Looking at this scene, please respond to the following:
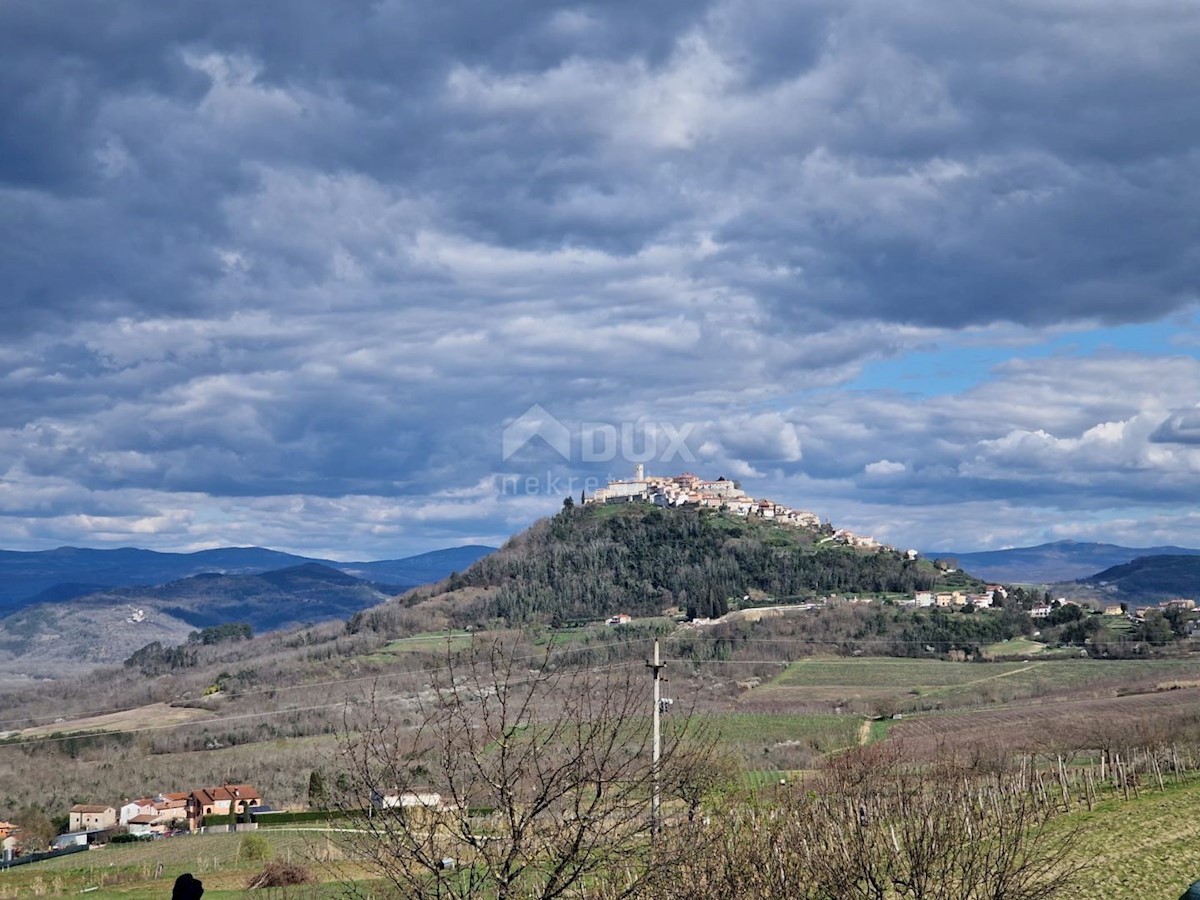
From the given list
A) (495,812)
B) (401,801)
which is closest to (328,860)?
(401,801)

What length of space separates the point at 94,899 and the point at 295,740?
64361 millimetres

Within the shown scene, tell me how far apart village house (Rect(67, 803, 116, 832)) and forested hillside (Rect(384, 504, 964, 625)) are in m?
80.8

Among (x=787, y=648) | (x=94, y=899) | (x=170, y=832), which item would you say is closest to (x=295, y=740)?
(x=170, y=832)

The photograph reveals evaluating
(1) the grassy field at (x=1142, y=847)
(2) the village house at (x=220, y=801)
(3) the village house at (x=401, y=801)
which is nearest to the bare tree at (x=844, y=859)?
(3) the village house at (x=401, y=801)

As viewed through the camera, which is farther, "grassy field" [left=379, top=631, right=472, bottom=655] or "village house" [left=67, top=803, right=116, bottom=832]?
"grassy field" [left=379, top=631, right=472, bottom=655]

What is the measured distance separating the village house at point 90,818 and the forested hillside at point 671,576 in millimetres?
80804

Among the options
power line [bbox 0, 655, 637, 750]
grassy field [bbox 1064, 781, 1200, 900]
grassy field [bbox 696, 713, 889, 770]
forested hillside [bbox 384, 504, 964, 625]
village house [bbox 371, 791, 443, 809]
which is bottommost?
power line [bbox 0, 655, 637, 750]

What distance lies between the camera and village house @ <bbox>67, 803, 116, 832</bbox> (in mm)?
80562

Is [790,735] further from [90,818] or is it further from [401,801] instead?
[401,801]

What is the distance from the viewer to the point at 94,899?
137ft

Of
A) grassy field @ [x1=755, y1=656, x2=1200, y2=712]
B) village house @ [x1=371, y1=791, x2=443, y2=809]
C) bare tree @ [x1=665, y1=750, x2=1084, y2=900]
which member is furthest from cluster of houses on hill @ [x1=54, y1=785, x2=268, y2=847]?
village house @ [x1=371, y1=791, x2=443, y2=809]

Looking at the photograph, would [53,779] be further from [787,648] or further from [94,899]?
[787,648]

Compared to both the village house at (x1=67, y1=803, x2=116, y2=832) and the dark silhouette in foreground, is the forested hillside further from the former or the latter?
the dark silhouette in foreground

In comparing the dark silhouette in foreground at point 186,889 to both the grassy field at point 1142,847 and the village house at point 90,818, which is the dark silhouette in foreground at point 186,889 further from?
the village house at point 90,818
